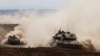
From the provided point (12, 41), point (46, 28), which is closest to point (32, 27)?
point (46, 28)

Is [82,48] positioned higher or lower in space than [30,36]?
lower

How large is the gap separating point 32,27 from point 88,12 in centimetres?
958

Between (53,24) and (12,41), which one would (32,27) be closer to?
Answer: (53,24)

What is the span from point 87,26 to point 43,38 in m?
6.59

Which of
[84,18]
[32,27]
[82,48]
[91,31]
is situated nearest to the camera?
[82,48]

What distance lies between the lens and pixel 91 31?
51500mm

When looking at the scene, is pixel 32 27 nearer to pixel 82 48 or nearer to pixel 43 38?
pixel 43 38

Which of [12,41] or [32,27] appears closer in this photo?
[12,41]

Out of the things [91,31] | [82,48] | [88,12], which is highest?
[88,12]

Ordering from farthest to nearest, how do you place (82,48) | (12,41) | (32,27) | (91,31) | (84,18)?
(32,27)
(84,18)
(91,31)
(12,41)
(82,48)

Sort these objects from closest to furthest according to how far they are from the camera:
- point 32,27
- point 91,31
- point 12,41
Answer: point 12,41 < point 91,31 < point 32,27

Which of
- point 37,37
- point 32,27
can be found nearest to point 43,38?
point 37,37

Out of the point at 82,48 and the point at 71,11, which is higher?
the point at 71,11

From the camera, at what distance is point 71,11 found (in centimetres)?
5938
